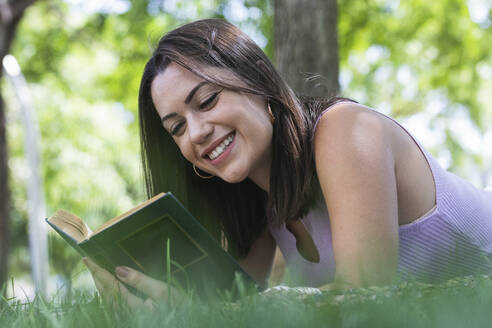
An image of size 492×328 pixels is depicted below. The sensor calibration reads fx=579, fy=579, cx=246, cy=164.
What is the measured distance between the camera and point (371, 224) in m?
2.26

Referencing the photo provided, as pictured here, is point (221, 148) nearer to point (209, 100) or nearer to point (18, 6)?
point (209, 100)

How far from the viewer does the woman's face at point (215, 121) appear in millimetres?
2703

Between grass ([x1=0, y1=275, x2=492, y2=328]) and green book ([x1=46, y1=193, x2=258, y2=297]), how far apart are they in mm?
384

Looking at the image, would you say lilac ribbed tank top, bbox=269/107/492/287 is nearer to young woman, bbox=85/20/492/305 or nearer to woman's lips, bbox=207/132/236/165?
young woman, bbox=85/20/492/305

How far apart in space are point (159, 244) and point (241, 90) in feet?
2.71

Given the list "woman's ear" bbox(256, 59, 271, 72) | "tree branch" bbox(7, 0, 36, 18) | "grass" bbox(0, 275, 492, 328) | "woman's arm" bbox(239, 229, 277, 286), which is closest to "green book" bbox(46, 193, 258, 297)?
"grass" bbox(0, 275, 492, 328)

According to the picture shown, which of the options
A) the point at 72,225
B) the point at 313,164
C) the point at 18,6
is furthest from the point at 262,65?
the point at 18,6

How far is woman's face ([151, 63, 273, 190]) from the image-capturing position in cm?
270

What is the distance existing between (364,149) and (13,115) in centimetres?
1538

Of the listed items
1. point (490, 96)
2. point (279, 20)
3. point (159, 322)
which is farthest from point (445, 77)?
point (159, 322)

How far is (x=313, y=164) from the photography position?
285cm

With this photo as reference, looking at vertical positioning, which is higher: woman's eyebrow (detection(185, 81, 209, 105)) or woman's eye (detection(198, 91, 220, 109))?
woman's eyebrow (detection(185, 81, 209, 105))

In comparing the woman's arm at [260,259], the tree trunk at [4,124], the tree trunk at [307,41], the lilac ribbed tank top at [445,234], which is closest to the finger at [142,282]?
the lilac ribbed tank top at [445,234]

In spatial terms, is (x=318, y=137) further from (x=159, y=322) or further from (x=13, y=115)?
(x=13, y=115)
